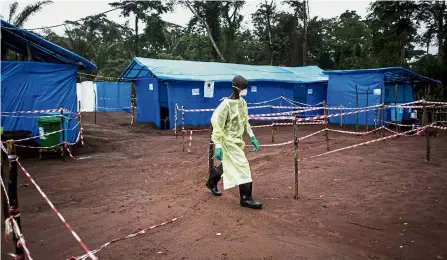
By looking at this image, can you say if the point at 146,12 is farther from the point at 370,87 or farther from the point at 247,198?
the point at 247,198

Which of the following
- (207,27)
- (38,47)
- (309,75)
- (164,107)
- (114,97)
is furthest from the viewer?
(207,27)

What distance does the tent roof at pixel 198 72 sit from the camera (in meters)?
16.3

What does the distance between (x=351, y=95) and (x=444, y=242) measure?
14748mm

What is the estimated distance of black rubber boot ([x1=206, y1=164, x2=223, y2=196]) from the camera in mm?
5681

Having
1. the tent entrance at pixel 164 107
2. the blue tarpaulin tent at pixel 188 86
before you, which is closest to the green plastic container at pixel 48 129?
the blue tarpaulin tent at pixel 188 86

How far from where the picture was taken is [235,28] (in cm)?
3422

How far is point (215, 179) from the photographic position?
5770mm

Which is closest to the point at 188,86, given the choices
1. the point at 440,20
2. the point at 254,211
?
the point at 254,211

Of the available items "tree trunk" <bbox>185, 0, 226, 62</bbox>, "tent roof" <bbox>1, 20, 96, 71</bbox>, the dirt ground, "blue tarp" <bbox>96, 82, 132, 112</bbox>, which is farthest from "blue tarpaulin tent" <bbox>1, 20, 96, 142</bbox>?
"tree trunk" <bbox>185, 0, 226, 62</bbox>

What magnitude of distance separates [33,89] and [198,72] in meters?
8.21

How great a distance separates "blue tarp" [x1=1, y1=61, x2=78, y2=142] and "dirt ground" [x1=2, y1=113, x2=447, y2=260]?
2.16 m

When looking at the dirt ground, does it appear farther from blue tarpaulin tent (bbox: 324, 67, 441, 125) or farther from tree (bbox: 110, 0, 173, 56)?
tree (bbox: 110, 0, 173, 56)

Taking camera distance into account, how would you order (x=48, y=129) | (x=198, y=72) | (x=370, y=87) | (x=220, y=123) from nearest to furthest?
(x=220, y=123) → (x=48, y=129) → (x=370, y=87) → (x=198, y=72)

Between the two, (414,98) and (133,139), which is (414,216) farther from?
(414,98)
